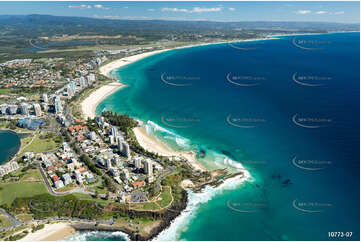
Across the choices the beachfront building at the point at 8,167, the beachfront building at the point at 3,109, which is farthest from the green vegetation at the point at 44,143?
the beachfront building at the point at 3,109

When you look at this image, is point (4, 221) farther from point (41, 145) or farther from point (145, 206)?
point (41, 145)

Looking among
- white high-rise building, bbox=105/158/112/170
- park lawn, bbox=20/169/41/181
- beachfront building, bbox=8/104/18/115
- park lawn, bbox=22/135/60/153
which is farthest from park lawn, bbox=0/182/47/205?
beachfront building, bbox=8/104/18/115

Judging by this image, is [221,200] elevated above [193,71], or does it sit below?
below

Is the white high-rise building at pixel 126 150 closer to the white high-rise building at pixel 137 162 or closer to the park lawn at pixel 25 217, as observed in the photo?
the white high-rise building at pixel 137 162

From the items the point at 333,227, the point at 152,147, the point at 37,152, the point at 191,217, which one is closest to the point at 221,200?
the point at 191,217

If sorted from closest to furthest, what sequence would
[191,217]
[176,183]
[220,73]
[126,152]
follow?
[191,217]
[176,183]
[126,152]
[220,73]

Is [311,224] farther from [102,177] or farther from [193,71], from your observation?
[193,71]

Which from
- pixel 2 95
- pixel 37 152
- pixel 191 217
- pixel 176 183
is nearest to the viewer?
pixel 191 217

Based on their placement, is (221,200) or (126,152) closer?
(221,200)
